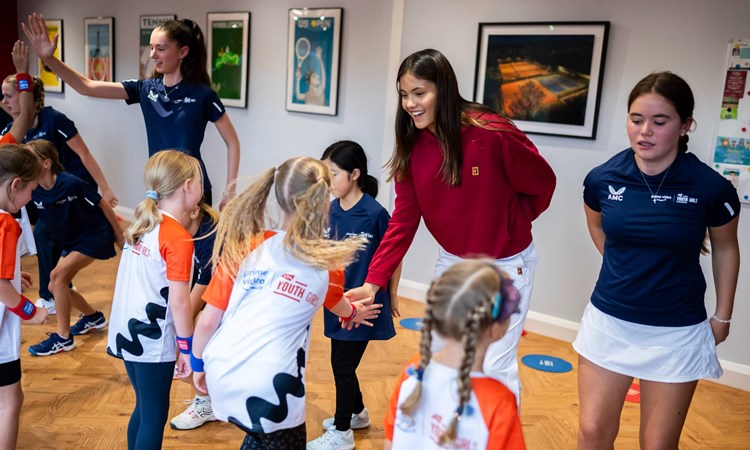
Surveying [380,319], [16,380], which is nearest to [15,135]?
[16,380]

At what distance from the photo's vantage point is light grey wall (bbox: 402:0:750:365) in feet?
11.6

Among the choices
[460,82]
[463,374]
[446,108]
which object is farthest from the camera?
[460,82]

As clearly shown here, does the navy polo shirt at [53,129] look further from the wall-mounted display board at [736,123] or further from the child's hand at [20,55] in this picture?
the wall-mounted display board at [736,123]

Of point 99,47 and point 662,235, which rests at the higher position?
point 99,47

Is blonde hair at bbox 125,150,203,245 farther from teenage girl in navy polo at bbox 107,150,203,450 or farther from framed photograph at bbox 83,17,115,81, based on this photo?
framed photograph at bbox 83,17,115,81

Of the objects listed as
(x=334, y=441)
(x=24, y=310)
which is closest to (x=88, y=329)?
(x=24, y=310)

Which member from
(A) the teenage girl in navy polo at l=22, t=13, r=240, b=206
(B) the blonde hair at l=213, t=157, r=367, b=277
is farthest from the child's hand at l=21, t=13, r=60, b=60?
(B) the blonde hair at l=213, t=157, r=367, b=277

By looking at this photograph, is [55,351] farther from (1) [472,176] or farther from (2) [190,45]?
(1) [472,176]

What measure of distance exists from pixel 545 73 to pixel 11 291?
3167 mm

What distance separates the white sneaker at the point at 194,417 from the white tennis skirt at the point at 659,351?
1.69 meters

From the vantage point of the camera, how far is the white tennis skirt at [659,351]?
187cm

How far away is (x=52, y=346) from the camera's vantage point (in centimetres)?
351

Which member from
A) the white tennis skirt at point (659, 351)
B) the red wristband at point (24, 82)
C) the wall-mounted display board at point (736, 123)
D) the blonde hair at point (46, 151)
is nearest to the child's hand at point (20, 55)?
the red wristband at point (24, 82)

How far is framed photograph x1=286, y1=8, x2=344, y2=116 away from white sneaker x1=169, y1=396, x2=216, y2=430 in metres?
2.83
